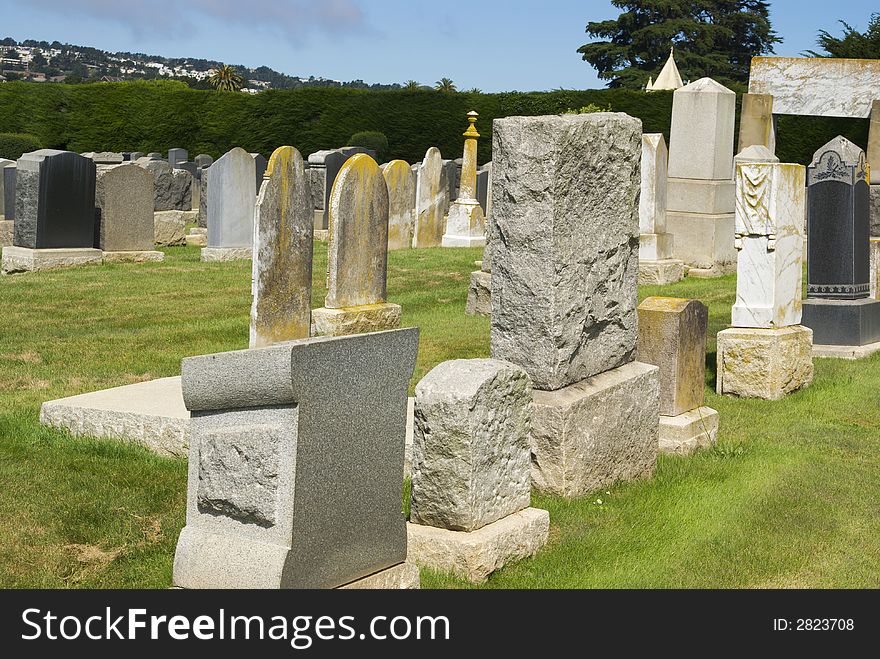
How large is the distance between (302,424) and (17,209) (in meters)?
11.4

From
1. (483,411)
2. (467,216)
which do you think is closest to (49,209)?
(467,216)

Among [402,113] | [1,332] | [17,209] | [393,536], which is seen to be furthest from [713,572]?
[402,113]

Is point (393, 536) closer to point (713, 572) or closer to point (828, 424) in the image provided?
point (713, 572)

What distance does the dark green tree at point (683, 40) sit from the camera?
5278cm

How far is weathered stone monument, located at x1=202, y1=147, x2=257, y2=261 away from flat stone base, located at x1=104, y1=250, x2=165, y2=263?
636 mm

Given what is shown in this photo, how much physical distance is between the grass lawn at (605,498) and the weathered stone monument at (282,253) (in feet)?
2.66

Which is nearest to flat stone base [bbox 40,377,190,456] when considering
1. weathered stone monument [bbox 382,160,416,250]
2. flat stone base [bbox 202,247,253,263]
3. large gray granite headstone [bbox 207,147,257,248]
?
large gray granite headstone [bbox 207,147,257,248]

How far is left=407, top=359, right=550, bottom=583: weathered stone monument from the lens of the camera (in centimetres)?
441

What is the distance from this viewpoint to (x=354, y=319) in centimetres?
994

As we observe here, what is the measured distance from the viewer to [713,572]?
4.53 m

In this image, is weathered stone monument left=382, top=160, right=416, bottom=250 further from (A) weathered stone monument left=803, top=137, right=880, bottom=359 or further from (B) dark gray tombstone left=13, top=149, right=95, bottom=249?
(A) weathered stone monument left=803, top=137, right=880, bottom=359

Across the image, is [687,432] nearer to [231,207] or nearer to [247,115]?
[231,207]

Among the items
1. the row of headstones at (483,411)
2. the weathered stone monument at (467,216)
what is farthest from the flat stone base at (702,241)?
the row of headstones at (483,411)
